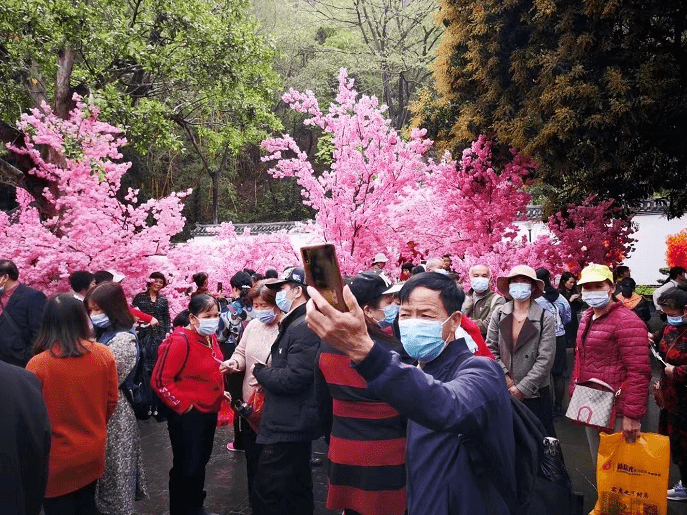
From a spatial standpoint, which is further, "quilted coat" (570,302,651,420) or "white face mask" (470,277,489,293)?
"white face mask" (470,277,489,293)

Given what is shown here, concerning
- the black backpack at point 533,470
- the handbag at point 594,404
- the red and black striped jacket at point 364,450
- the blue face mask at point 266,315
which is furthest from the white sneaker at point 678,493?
the blue face mask at point 266,315

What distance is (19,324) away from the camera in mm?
5883

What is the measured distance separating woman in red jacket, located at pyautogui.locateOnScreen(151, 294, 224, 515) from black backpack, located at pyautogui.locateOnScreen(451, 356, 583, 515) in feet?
8.88

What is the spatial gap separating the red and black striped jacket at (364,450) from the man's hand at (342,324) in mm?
1593

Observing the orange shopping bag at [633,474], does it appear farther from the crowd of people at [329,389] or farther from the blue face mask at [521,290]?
the blue face mask at [521,290]

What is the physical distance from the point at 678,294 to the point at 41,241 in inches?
336

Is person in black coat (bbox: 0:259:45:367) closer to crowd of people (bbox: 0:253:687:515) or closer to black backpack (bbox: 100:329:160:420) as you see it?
crowd of people (bbox: 0:253:687:515)

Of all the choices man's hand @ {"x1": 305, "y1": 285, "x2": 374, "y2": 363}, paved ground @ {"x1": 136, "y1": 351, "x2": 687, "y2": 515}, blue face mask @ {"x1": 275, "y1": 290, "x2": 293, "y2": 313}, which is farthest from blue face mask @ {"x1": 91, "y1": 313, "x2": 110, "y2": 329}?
man's hand @ {"x1": 305, "y1": 285, "x2": 374, "y2": 363}

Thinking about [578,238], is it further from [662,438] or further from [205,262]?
[662,438]

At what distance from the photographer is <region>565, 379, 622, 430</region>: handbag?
456cm

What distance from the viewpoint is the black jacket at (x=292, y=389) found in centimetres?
391

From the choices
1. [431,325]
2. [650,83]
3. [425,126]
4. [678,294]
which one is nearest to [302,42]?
[425,126]

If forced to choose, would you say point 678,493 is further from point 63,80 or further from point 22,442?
point 63,80

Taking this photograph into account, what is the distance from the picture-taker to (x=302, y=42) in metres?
31.5
